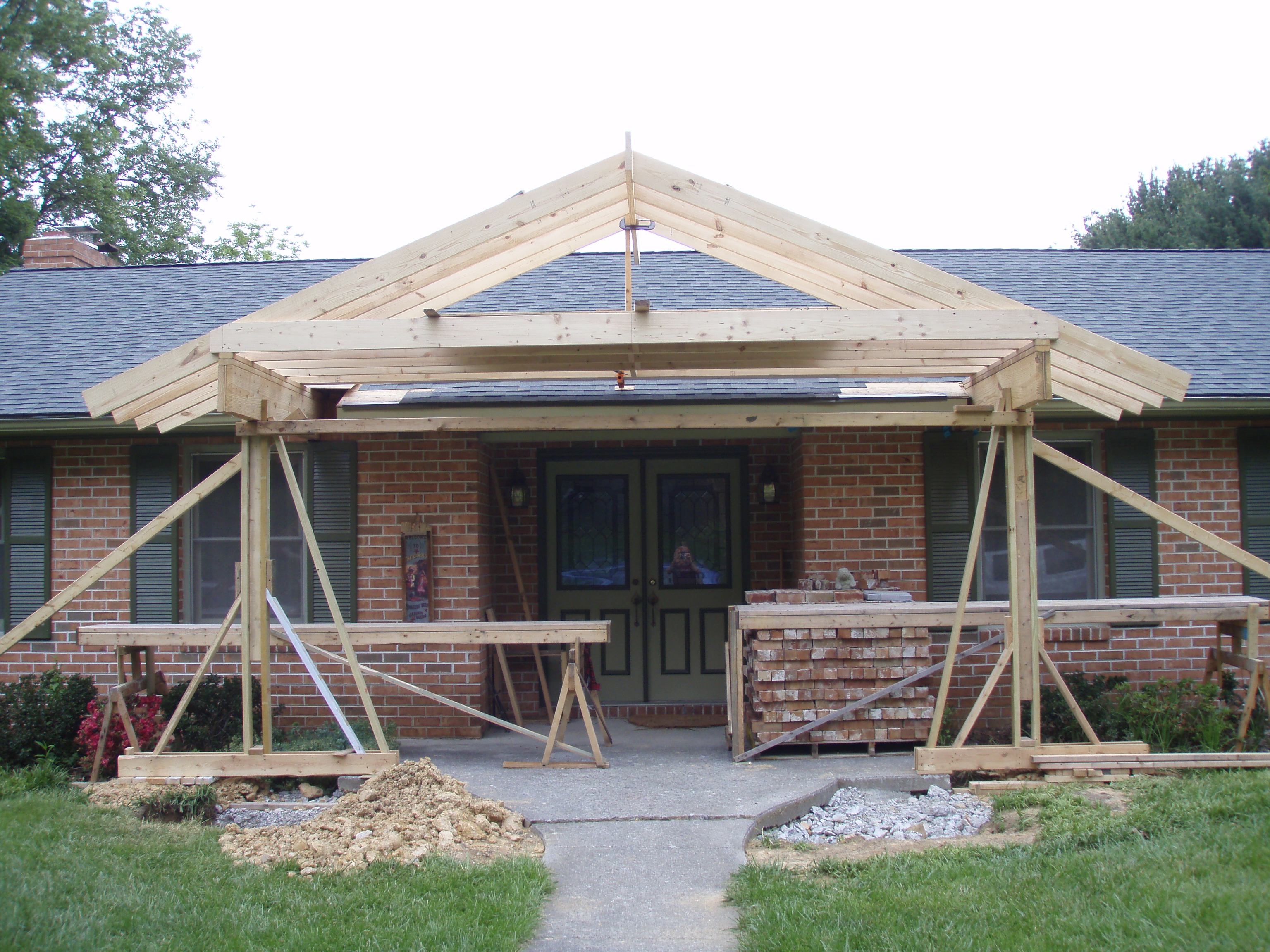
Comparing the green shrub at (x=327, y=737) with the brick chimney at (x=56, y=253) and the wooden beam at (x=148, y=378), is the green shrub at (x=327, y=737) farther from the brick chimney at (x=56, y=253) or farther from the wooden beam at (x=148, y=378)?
the brick chimney at (x=56, y=253)

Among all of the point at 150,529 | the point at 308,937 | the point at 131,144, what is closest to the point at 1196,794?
the point at 308,937

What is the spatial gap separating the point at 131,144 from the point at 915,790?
1113 inches

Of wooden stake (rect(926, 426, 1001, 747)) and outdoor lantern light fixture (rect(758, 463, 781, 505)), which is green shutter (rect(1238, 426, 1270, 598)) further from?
outdoor lantern light fixture (rect(758, 463, 781, 505))

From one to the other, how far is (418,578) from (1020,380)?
4.95m

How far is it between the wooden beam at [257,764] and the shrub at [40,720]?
1.59 meters

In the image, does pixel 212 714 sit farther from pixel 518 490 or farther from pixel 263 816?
pixel 518 490

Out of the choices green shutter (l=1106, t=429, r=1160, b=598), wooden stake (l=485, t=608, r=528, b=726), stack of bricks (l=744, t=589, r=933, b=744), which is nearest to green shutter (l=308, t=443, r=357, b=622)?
wooden stake (l=485, t=608, r=528, b=726)

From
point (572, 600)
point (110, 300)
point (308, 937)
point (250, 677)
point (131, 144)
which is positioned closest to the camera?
point (308, 937)

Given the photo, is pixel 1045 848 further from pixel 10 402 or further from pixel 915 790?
pixel 10 402

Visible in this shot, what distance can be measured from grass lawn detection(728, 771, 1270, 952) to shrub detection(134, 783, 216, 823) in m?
3.36

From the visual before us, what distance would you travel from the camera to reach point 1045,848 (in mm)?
4785

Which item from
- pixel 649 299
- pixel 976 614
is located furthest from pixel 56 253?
pixel 976 614

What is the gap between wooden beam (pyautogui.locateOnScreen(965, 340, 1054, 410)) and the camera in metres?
5.61

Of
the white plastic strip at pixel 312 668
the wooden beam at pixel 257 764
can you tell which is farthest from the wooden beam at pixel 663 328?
the wooden beam at pixel 257 764
